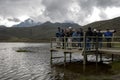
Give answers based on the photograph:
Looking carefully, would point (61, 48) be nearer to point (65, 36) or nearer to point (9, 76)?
point (65, 36)

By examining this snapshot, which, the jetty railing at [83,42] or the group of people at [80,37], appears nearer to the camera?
the jetty railing at [83,42]

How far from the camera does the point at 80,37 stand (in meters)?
28.8

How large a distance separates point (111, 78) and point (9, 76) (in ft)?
35.5

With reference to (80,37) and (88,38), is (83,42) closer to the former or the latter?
(80,37)

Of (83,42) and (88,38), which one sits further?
(88,38)

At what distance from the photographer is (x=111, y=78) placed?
22.0 metres

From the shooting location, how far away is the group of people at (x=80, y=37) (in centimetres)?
2846

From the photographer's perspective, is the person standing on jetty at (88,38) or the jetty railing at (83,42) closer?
the jetty railing at (83,42)

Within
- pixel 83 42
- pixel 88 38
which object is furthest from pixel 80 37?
pixel 83 42

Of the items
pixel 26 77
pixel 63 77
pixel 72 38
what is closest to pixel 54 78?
pixel 63 77

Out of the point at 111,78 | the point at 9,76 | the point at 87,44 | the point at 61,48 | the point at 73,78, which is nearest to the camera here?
the point at 111,78

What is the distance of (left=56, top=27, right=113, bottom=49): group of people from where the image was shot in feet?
93.4

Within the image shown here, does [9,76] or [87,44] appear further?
[87,44]

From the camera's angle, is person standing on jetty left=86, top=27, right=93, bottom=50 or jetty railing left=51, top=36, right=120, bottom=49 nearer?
jetty railing left=51, top=36, right=120, bottom=49
